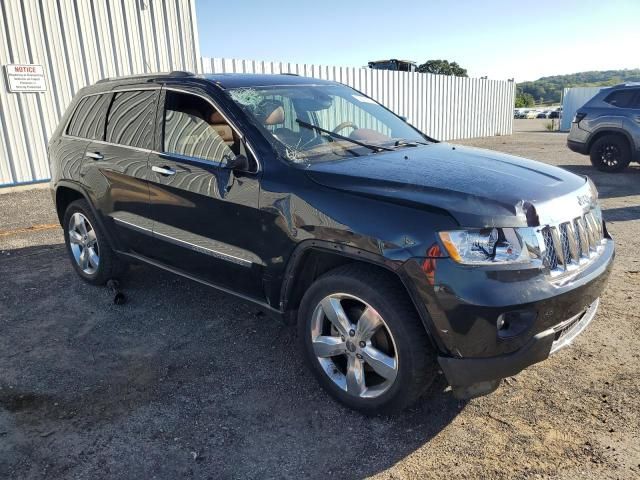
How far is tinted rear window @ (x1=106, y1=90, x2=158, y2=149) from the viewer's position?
156 inches

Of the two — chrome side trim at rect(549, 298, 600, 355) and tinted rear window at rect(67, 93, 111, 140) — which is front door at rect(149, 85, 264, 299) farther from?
chrome side trim at rect(549, 298, 600, 355)

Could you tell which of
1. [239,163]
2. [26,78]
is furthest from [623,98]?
[26,78]

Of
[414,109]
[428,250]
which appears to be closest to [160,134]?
[428,250]

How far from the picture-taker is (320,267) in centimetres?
304

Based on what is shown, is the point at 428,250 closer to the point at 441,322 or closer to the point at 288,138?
the point at 441,322

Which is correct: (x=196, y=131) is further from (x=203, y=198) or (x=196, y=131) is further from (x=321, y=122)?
(x=321, y=122)

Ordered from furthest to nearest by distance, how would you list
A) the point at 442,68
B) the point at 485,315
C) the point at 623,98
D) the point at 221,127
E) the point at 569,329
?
the point at 442,68 → the point at 623,98 → the point at 221,127 → the point at 569,329 → the point at 485,315

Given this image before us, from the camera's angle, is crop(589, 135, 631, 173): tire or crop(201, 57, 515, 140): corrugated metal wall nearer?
crop(589, 135, 631, 173): tire

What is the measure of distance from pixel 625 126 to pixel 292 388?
10.2 meters

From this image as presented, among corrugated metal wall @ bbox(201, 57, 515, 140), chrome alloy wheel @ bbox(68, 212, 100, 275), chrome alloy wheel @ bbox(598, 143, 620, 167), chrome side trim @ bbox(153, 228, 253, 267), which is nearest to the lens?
chrome side trim @ bbox(153, 228, 253, 267)

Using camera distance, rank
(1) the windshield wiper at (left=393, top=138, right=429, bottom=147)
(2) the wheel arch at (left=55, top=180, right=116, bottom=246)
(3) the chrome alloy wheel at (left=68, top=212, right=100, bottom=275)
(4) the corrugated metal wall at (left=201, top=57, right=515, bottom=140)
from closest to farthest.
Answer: (1) the windshield wiper at (left=393, top=138, right=429, bottom=147) → (2) the wheel arch at (left=55, top=180, right=116, bottom=246) → (3) the chrome alloy wheel at (left=68, top=212, right=100, bottom=275) → (4) the corrugated metal wall at (left=201, top=57, right=515, bottom=140)

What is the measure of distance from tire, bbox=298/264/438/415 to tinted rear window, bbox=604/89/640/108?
10.3 metres

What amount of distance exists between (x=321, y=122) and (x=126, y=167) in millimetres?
1637

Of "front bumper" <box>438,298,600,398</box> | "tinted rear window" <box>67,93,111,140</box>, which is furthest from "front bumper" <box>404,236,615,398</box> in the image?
"tinted rear window" <box>67,93,111,140</box>
